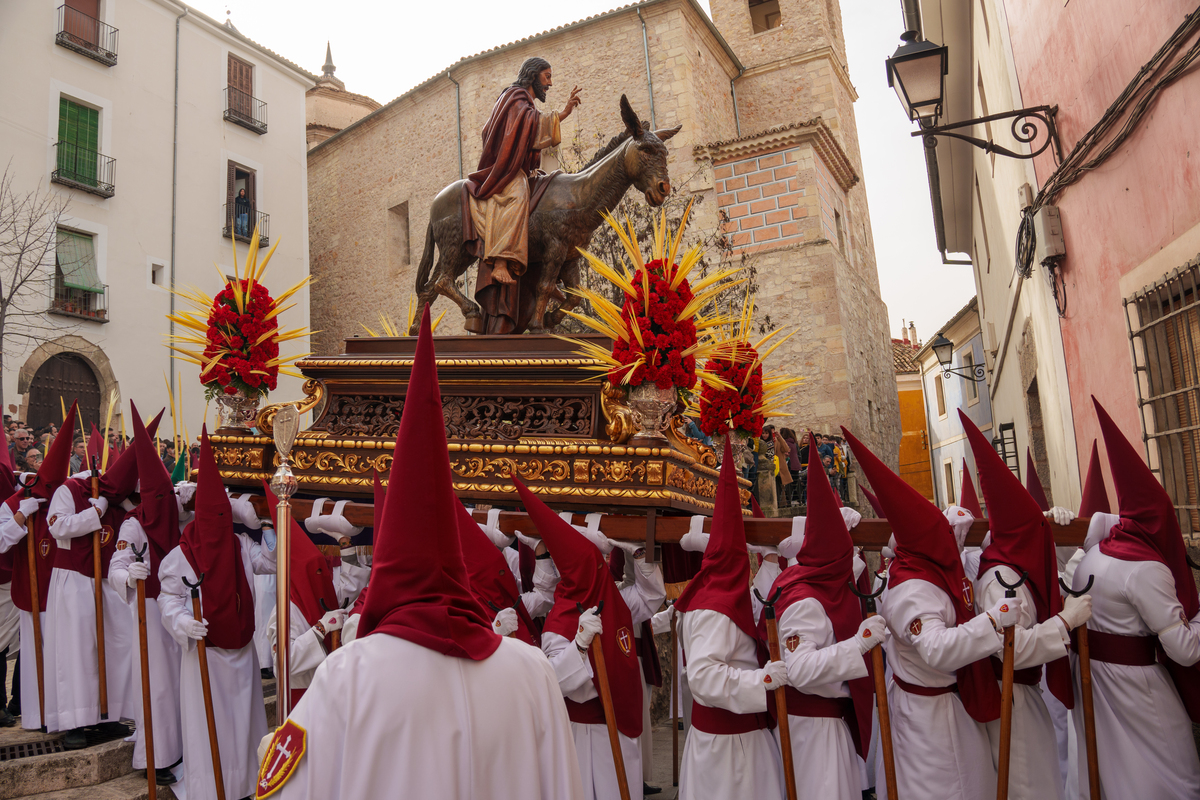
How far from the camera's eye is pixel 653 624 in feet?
15.4

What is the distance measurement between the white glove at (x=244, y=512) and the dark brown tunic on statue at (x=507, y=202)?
5.91ft

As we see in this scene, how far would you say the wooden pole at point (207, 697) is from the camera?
4.22 metres

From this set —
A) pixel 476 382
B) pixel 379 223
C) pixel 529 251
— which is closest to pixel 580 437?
pixel 476 382

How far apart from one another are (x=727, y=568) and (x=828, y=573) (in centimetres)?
41

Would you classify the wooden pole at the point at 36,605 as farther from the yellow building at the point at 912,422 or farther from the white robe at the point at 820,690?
the yellow building at the point at 912,422

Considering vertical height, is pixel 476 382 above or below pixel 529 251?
below

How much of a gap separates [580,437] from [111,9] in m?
17.9

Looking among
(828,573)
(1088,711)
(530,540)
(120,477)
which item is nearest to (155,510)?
(120,477)

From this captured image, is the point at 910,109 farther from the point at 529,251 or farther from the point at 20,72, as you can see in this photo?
the point at 20,72

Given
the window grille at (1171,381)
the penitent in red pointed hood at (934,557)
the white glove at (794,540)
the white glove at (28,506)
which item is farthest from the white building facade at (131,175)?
the window grille at (1171,381)

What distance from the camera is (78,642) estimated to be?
498 centimetres

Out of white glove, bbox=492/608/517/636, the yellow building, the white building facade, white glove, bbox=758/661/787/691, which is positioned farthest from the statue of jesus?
the yellow building

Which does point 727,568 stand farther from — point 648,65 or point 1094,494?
point 648,65

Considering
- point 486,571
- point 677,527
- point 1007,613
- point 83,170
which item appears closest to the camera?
point 1007,613
